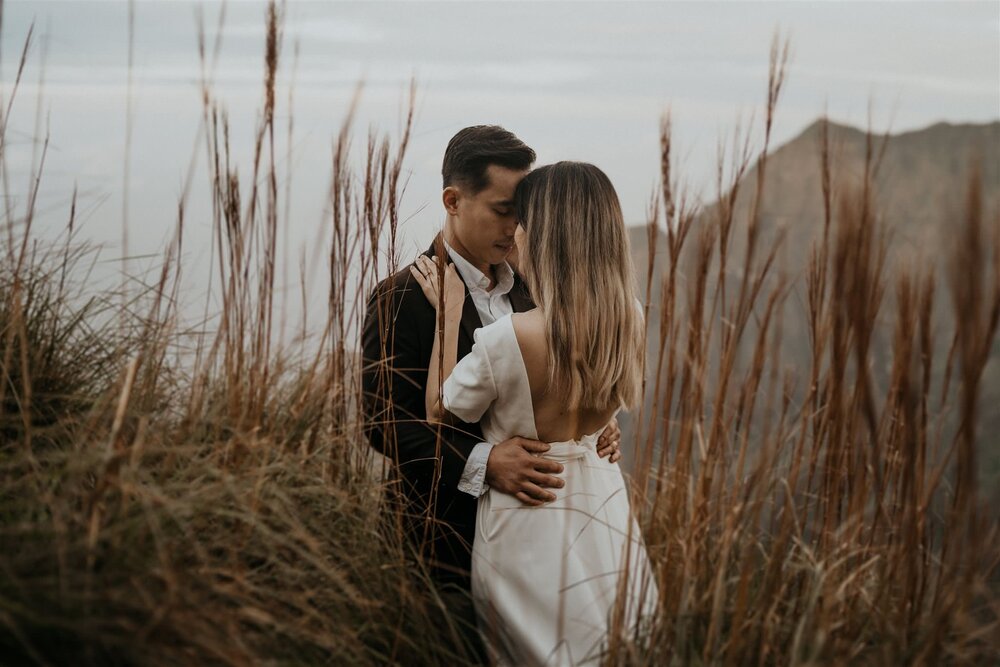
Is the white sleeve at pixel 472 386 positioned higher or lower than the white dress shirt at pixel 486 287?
lower

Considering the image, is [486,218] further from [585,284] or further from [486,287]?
[585,284]

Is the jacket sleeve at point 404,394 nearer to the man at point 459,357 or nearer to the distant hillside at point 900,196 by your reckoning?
the man at point 459,357

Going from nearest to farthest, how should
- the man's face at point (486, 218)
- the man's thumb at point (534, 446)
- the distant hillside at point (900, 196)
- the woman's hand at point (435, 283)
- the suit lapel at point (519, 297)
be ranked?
the distant hillside at point (900, 196) → the man's thumb at point (534, 446) → the woman's hand at point (435, 283) → the man's face at point (486, 218) → the suit lapel at point (519, 297)

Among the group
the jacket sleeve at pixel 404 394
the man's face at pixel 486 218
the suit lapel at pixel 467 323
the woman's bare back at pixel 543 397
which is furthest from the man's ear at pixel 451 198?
the woman's bare back at pixel 543 397

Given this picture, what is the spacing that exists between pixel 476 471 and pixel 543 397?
0.23m

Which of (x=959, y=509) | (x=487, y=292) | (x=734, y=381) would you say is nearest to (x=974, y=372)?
(x=959, y=509)

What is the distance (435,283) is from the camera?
2094mm

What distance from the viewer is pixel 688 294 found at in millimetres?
1457

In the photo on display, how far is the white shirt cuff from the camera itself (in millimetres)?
1967

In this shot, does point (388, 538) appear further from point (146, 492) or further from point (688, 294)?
point (688, 294)

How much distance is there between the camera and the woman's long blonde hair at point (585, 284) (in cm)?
186

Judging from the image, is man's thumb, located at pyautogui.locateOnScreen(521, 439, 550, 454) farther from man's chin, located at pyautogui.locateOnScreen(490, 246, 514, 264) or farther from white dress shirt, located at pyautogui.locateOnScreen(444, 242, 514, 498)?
man's chin, located at pyautogui.locateOnScreen(490, 246, 514, 264)

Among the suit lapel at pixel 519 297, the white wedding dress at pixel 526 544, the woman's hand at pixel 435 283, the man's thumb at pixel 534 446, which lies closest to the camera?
the white wedding dress at pixel 526 544

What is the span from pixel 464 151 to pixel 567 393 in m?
0.83
